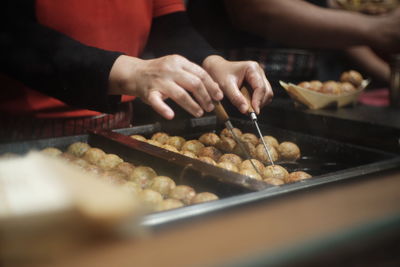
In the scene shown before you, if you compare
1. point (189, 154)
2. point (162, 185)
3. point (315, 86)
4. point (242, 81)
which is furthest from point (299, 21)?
point (162, 185)

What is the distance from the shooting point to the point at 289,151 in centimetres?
196

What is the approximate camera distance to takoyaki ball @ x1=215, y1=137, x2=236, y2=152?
6.66 feet

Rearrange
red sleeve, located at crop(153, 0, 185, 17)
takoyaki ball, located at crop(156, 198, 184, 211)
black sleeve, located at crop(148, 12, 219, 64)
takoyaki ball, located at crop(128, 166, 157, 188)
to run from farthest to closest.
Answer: red sleeve, located at crop(153, 0, 185, 17)
black sleeve, located at crop(148, 12, 219, 64)
takoyaki ball, located at crop(128, 166, 157, 188)
takoyaki ball, located at crop(156, 198, 184, 211)

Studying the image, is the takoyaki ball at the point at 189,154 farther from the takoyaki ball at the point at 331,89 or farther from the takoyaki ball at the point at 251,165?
the takoyaki ball at the point at 331,89

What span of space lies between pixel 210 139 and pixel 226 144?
0.09 meters

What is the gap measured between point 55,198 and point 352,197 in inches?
22.5

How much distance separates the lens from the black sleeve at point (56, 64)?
1.67 metres

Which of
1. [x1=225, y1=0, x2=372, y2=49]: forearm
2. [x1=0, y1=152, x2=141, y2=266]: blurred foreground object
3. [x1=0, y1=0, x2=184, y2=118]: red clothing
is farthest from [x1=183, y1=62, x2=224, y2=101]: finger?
[x1=225, y1=0, x2=372, y2=49]: forearm

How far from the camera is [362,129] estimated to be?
2281mm

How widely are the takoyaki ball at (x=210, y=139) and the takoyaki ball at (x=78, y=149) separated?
1.81ft

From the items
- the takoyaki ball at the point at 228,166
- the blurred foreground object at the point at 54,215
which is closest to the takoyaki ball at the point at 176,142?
the takoyaki ball at the point at 228,166

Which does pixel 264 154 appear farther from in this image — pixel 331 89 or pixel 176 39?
pixel 331 89

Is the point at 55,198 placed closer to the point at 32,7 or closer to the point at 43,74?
the point at 43,74

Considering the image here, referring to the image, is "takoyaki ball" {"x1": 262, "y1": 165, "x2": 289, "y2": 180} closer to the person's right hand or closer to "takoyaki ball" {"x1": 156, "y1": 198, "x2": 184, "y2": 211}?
the person's right hand
